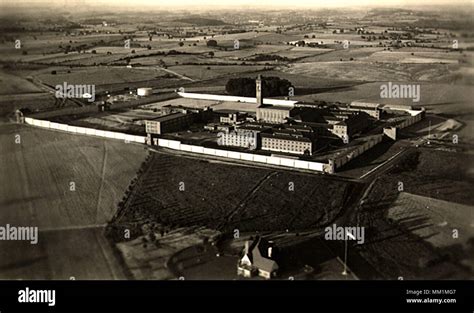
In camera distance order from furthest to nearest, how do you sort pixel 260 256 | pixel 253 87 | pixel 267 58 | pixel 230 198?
pixel 267 58, pixel 253 87, pixel 230 198, pixel 260 256

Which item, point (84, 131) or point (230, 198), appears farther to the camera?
point (84, 131)

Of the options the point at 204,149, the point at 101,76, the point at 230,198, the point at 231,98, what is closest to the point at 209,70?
the point at 101,76

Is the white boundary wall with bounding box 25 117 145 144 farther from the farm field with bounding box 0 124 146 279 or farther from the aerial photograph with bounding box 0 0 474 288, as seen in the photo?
the farm field with bounding box 0 124 146 279

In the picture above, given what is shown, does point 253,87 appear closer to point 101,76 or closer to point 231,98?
point 231,98

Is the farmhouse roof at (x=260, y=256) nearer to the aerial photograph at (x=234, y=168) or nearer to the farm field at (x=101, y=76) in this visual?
the aerial photograph at (x=234, y=168)

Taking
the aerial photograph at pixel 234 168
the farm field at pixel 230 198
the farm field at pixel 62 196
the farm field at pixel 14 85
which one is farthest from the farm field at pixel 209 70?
the farm field at pixel 230 198

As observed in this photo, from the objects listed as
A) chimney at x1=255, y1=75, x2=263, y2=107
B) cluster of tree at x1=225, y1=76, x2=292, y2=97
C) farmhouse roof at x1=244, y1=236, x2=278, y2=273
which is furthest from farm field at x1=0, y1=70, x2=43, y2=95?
chimney at x1=255, y1=75, x2=263, y2=107

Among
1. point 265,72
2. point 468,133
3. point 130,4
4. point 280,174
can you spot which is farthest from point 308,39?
point 280,174

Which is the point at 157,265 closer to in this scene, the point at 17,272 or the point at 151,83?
the point at 17,272
